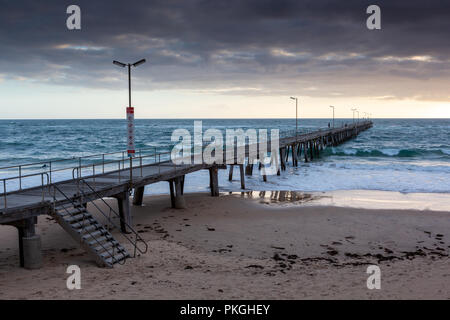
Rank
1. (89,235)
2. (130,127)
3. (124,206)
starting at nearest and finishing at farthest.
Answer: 1. (89,235)
2. (130,127)
3. (124,206)

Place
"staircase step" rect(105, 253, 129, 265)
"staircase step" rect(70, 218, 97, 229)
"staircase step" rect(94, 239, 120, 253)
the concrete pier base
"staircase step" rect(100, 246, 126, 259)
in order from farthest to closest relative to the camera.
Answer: "staircase step" rect(70, 218, 97, 229), "staircase step" rect(94, 239, 120, 253), "staircase step" rect(100, 246, 126, 259), "staircase step" rect(105, 253, 129, 265), the concrete pier base

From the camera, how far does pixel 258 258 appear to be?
41.8 ft

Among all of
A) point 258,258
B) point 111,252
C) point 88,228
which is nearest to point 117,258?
point 111,252

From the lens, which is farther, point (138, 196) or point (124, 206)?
point (138, 196)

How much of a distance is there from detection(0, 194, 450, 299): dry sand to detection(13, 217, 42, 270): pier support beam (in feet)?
0.80

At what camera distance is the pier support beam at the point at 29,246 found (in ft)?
37.1

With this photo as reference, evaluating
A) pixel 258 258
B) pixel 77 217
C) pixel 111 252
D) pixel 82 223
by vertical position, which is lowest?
pixel 258 258

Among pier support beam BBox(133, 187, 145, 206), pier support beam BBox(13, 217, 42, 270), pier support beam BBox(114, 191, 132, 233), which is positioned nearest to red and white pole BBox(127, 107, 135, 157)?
pier support beam BBox(114, 191, 132, 233)

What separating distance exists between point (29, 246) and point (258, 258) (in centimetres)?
665

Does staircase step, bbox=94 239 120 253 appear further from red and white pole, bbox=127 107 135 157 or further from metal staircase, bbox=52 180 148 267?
red and white pole, bbox=127 107 135 157

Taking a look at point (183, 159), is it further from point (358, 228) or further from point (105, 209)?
point (358, 228)

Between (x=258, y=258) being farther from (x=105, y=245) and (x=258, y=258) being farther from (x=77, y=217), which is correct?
(x=77, y=217)

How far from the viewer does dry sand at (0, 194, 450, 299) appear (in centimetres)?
991

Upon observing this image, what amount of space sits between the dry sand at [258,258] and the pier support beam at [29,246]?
243 mm
